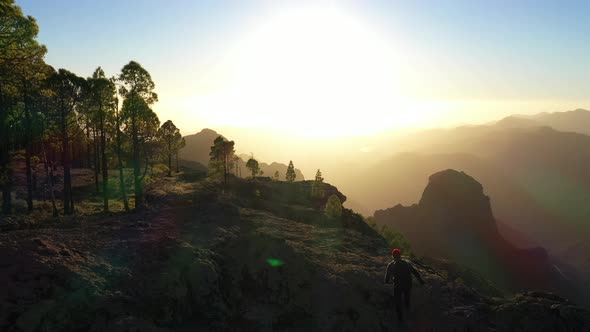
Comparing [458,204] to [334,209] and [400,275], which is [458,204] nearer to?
[334,209]

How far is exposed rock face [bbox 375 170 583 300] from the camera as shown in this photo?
111 metres

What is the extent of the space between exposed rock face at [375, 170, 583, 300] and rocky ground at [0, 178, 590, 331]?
110m

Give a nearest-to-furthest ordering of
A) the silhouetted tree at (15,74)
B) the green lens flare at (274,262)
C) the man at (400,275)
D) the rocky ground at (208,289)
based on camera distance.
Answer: the rocky ground at (208,289) < the man at (400,275) < the green lens flare at (274,262) < the silhouetted tree at (15,74)

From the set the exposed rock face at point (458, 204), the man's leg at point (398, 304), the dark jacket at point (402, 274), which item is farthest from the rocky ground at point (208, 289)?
the exposed rock face at point (458, 204)

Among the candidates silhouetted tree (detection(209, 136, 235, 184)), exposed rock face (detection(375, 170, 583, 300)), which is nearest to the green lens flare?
silhouetted tree (detection(209, 136, 235, 184))

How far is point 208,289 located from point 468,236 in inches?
5521

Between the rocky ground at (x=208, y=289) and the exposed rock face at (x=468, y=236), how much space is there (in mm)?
110354

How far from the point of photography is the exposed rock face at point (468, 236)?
363 ft

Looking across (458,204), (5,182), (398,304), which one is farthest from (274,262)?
(458,204)

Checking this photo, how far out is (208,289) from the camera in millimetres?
14773

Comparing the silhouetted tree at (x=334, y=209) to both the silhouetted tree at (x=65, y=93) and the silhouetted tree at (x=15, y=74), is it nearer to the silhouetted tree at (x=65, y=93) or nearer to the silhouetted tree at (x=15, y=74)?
the silhouetted tree at (x=65, y=93)

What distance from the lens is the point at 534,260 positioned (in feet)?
374

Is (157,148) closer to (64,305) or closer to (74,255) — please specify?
(74,255)

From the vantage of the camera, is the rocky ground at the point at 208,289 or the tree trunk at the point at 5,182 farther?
the tree trunk at the point at 5,182
